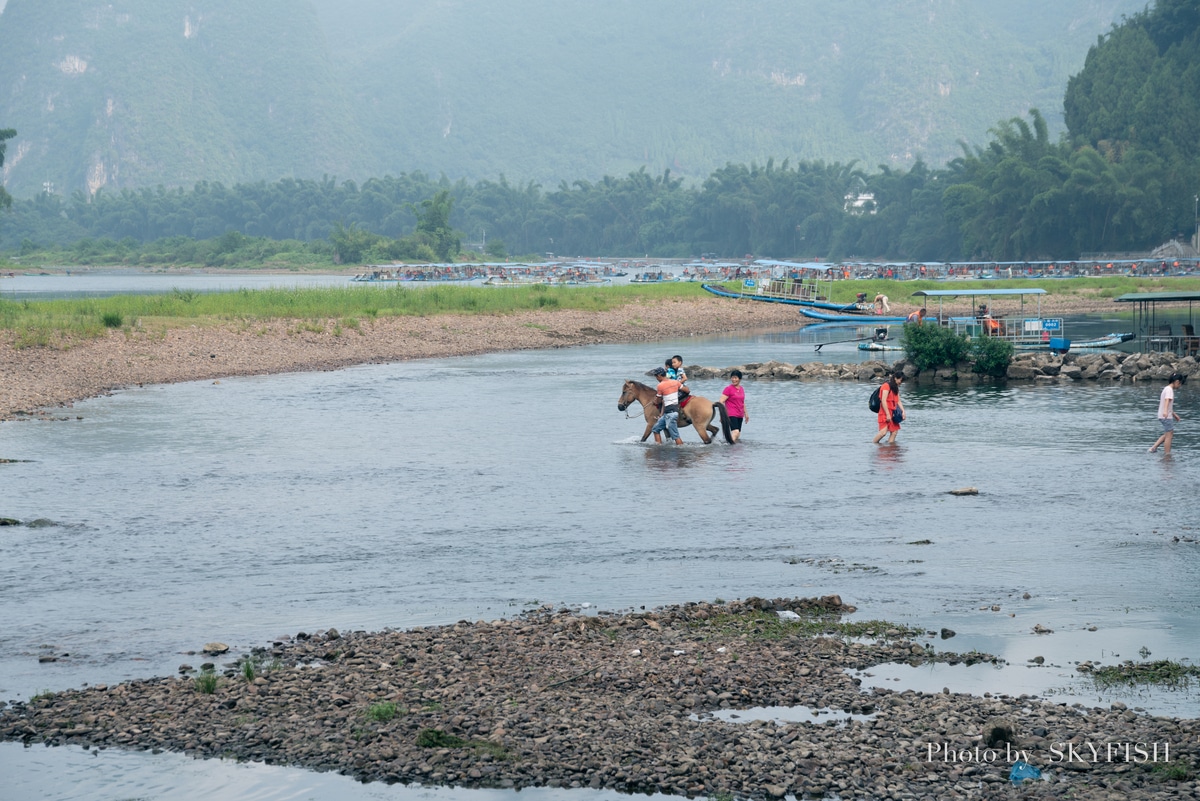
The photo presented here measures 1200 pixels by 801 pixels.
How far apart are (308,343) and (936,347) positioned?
26.5 meters

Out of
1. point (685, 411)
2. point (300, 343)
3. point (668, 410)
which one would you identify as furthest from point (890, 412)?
point (300, 343)

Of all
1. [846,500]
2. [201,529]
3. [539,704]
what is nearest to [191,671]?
[539,704]

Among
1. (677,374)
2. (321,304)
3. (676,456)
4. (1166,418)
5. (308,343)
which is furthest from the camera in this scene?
(321,304)

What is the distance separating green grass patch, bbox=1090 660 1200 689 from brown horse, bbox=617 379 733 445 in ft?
54.0

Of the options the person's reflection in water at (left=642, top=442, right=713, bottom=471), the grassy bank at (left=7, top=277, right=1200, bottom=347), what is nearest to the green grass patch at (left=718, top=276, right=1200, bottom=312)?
the grassy bank at (left=7, top=277, right=1200, bottom=347)

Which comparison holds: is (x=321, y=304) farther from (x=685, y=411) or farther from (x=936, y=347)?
(x=685, y=411)

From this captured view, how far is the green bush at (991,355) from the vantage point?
4653cm

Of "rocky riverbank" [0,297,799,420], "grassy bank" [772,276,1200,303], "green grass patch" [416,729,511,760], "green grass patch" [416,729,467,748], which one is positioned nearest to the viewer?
"green grass patch" [416,729,511,760]

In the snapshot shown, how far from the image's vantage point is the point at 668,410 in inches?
1136

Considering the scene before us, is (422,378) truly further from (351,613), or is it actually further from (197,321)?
(351,613)

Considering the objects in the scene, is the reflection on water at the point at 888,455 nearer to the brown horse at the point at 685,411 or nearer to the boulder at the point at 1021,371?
the brown horse at the point at 685,411

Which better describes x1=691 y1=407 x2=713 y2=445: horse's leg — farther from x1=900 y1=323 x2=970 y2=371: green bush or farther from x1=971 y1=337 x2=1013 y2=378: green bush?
x1=971 y1=337 x2=1013 y2=378: green bush

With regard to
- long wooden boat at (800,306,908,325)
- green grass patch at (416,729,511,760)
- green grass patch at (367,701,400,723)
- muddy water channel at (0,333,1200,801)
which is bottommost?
muddy water channel at (0,333,1200,801)

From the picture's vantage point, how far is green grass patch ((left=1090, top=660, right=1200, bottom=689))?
12500 millimetres
